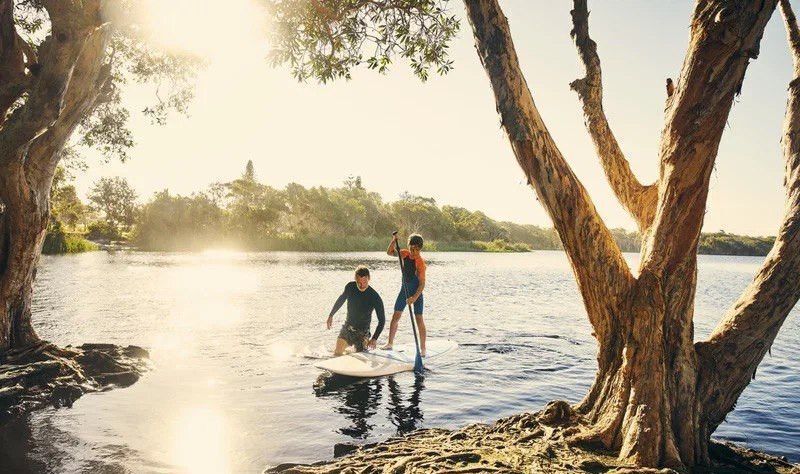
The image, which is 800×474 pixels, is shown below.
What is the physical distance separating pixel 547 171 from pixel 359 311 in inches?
230

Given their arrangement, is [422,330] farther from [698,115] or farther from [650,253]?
[698,115]

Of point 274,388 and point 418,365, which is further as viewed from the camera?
point 418,365

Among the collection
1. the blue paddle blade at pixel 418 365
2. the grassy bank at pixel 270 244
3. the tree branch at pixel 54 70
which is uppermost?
the tree branch at pixel 54 70

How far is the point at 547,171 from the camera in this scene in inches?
189

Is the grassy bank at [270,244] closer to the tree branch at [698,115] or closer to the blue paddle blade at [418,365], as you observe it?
the blue paddle blade at [418,365]

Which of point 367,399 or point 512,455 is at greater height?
point 512,455

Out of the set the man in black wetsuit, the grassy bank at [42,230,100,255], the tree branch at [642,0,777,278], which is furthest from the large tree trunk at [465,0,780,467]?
the grassy bank at [42,230,100,255]

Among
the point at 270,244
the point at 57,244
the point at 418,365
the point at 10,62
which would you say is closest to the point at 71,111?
the point at 10,62

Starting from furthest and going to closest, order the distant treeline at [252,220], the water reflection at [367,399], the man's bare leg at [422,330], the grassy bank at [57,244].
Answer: the distant treeline at [252,220], the grassy bank at [57,244], the man's bare leg at [422,330], the water reflection at [367,399]

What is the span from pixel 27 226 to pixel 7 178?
897 mm

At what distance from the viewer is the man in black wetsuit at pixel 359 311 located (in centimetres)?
966

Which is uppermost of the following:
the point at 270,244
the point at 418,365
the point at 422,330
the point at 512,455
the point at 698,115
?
the point at 698,115

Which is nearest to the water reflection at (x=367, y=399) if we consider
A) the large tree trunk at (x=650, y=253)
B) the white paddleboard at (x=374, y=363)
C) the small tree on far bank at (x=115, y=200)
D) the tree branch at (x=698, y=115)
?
the white paddleboard at (x=374, y=363)

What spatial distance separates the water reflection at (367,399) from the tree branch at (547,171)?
335 centimetres
